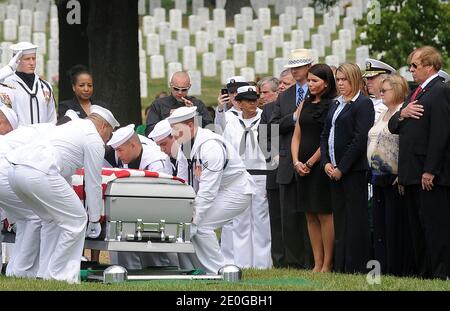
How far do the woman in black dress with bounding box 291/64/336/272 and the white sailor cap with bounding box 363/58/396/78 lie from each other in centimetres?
50

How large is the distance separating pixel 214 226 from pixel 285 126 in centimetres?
185

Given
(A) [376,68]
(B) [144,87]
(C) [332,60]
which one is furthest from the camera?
(C) [332,60]

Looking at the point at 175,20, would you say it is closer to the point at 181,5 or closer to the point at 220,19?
the point at 220,19

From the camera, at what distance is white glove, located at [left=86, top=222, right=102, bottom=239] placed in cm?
1245

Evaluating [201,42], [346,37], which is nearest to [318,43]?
[346,37]

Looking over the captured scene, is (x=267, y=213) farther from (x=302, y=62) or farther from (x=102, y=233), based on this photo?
(x=102, y=233)

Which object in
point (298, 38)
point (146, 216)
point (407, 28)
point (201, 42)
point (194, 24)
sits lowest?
point (146, 216)

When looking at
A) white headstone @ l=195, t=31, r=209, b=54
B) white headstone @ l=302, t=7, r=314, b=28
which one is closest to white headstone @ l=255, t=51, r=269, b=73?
white headstone @ l=195, t=31, r=209, b=54

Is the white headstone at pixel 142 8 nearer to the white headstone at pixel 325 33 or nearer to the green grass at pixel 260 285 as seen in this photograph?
the white headstone at pixel 325 33

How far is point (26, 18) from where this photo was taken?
4128 cm

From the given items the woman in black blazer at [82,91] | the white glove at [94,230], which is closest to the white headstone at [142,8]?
the woman in black blazer at [82,91]

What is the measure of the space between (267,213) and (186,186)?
3.06m

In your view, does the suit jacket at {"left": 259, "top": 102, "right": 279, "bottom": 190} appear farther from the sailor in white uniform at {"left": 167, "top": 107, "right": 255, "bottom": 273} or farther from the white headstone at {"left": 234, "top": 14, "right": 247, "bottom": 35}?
the white headstone at {"left": 234, "top": 14, "right": 247, "bottom": 35}

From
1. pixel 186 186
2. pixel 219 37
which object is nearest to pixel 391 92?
pixel 186 186
